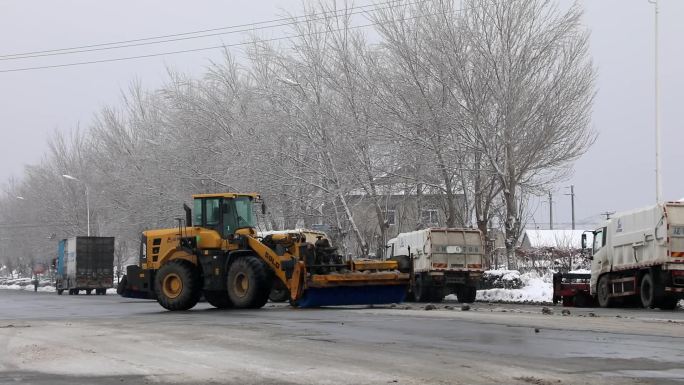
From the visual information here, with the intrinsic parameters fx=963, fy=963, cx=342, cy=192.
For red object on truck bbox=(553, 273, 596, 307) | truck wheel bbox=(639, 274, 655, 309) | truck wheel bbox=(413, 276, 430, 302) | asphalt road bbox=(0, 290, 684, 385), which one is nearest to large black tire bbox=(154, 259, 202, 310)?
asphalt road bbox=(0, 290, 684, 385)

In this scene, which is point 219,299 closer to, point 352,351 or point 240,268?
point 240,268

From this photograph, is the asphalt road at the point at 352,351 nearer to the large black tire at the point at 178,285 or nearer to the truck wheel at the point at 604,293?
the large black tire at the point at 178,285

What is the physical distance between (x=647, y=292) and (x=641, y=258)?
960 mm

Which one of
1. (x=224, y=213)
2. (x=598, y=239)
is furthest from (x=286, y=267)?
(x=598, y=239)

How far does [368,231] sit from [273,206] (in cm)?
614

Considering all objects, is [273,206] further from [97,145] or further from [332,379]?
[332,379]

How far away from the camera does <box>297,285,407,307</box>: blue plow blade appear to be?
78.1 feet

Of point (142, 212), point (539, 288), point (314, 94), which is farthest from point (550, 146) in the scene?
point (142, 212)

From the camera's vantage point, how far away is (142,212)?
193 feet

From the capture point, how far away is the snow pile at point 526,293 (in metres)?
33.6

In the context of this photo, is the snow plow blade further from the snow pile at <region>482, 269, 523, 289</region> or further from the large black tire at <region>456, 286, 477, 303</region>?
the snow pile at <region>482, 269, 523, 289</region>

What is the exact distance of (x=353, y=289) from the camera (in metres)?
24.0

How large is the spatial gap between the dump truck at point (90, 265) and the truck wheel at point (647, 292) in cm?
3989

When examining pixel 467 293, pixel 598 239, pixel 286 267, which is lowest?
pixel 467 293
